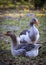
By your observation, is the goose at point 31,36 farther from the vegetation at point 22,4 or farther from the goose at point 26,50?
the vegetation at point 22,4

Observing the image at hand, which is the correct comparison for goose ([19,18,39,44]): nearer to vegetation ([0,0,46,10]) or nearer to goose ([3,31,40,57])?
goose ([3,31,40,57])

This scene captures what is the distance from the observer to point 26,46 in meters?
8.59

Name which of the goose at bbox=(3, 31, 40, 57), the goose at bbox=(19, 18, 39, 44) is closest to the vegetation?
the goose at bbox=(19, 18, 39, 44)

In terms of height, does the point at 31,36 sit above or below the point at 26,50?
below

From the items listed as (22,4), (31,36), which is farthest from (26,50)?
(22,4)

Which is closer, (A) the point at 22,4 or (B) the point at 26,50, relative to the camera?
(B) the point at 26,50

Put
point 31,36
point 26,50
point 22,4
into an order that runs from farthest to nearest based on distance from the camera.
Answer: point 22,4, point 31,36, point 26,50

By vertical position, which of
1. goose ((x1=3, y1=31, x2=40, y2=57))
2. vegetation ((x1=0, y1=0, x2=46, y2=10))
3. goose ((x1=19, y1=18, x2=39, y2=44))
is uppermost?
goose ((x1=3, y1=31, x2=40, y2=57))

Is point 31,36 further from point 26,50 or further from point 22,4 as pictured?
point 22,4

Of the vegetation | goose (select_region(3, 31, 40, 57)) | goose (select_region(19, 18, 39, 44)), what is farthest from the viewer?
the vegetation

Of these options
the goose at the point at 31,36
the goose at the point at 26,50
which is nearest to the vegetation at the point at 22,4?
the goose at the point at 31,36

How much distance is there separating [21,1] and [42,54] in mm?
26556

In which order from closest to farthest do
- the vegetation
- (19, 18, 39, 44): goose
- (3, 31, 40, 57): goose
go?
(3, 31, 40, 57): goose < (19, 18, 39, 44): goose < the vegetation

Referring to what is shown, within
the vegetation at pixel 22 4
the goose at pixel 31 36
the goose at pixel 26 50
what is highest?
the goose at pixel 26 50
